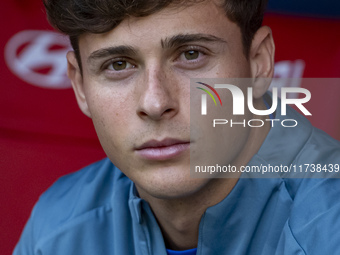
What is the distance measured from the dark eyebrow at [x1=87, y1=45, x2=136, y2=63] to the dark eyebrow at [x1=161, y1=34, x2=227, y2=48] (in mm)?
93

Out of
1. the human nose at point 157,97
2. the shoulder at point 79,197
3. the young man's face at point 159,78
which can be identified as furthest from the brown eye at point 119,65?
the shoulder at point 79,197

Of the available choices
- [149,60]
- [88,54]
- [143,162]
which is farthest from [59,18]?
[143,162]

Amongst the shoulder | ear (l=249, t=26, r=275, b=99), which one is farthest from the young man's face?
the shoulder

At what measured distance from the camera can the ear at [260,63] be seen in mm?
1734

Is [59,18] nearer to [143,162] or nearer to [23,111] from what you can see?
[143,162]

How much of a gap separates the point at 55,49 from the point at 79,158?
1.62ft

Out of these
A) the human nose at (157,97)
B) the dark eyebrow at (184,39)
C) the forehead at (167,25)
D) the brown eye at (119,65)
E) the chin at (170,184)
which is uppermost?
the forehead at (167,25)

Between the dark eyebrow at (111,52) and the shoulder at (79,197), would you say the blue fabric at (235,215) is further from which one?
the dark eyebrow at (111,52)

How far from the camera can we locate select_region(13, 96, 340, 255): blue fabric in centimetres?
154

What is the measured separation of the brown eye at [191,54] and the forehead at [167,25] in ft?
0.20

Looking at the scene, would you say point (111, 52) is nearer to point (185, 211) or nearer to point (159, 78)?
point (159, 78)

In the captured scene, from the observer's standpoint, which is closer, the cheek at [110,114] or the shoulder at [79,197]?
the cheek at [110,114]

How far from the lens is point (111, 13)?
4.99ft

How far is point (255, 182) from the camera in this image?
5.55ft
